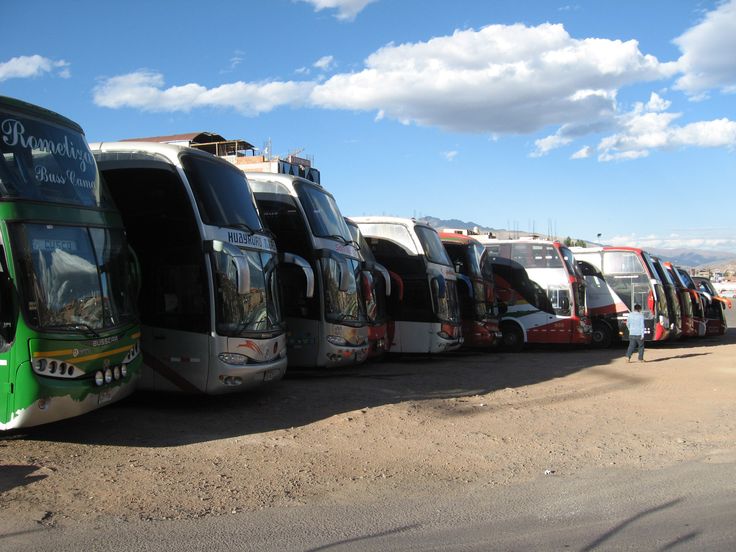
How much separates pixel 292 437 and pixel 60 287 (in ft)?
10.7

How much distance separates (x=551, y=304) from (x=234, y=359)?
46.0ft

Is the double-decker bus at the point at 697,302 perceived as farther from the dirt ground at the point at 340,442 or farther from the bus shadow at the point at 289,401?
the dirt ground at the point at 340,442

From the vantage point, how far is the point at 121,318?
8594 millimetres

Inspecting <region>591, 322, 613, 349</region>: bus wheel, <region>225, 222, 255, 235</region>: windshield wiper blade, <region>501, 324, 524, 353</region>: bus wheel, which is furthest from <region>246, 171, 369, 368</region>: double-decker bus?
<region>591, 322, 613, 349</region>: bus wheel

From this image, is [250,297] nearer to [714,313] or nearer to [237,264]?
[237,264]

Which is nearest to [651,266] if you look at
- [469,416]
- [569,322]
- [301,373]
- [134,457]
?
[569,322]

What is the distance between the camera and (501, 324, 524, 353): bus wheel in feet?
73.4

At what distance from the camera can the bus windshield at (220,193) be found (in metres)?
10.2

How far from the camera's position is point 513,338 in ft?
73.7

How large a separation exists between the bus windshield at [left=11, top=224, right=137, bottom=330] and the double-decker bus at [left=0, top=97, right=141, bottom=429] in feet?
0.04

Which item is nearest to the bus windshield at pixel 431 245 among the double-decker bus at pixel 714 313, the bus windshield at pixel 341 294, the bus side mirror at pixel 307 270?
the bus windshield at pixel 341 294

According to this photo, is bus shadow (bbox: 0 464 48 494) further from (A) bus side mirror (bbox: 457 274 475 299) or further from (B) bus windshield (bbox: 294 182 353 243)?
(A) bus side mirror (bbox: 457 274 475 299)

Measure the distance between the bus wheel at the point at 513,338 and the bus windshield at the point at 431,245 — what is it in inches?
189

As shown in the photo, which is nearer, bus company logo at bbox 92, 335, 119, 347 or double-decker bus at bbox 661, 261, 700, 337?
bus company logo at bbox 92, 335, 119, 347
